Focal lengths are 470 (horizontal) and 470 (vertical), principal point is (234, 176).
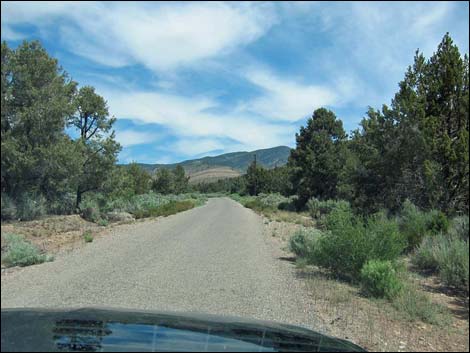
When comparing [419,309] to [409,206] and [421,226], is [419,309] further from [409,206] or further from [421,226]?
[409,206]

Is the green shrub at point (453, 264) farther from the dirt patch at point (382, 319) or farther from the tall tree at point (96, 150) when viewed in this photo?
the tall tree at point (96, 150)

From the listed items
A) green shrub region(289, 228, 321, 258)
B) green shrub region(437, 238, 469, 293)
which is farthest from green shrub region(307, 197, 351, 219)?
green shrub region(437, 238, 469, 293)

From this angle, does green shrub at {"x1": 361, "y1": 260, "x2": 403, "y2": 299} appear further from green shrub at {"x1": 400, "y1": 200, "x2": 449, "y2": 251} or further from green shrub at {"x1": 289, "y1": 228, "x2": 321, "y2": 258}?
green shrub at {"x1": 400, "y1": 200, "x2": 449, "y2": 251}

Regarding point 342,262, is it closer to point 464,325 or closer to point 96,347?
point 464,325

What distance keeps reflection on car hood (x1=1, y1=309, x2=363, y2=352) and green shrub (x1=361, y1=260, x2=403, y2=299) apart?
14.5 feet

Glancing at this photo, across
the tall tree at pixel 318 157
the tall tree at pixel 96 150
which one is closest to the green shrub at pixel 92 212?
the tall tree at pixel 96 150

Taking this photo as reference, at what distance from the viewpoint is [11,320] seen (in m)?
3.42

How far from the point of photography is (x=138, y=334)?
3.50 meters

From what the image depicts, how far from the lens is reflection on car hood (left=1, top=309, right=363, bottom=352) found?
3102mm

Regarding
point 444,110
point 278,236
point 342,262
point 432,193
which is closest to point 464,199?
point 432,193

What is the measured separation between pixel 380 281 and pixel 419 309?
1438 mm

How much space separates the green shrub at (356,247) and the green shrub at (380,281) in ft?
3.68

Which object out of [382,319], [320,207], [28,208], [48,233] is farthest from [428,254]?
[320,207]

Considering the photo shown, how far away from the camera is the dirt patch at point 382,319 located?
5461 mm
